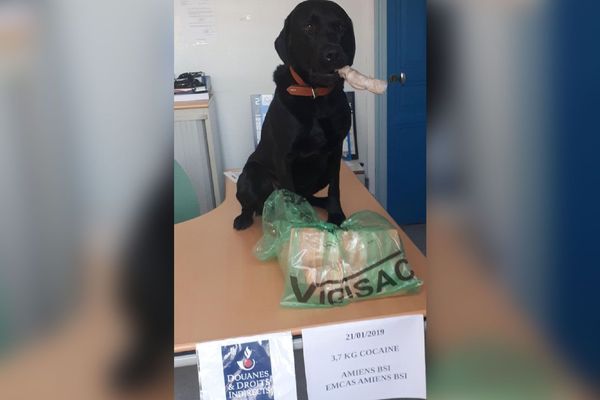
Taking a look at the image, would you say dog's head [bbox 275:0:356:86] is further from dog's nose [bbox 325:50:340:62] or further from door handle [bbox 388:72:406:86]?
door handle [bbox 388:72:406:86]

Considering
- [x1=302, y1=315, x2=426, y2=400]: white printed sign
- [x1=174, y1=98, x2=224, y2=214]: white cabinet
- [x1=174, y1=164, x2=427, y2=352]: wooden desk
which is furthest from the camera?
[x1=174, y1=98, x2=224, y2=214]: white cabinet

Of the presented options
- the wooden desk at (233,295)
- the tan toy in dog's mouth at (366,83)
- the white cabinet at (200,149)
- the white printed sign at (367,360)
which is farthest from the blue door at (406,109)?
the white printed sign at (367,360)

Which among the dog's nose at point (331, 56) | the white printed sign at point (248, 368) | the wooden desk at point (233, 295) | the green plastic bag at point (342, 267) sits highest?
the dog's nose at point (331, 56)

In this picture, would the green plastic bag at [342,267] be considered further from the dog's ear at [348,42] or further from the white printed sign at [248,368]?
the dog's ear at [348,42]

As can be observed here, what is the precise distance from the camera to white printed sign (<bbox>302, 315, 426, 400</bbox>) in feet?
2.32

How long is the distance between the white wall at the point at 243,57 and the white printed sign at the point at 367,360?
2185mm

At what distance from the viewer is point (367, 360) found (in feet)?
2.37

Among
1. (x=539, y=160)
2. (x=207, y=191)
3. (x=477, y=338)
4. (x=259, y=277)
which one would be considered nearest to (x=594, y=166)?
(x=539, y=160)

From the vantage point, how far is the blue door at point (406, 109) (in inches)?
105

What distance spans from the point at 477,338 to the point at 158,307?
0.25 meters

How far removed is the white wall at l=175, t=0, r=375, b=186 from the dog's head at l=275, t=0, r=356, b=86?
157cm

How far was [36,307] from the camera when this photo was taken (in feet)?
0.83

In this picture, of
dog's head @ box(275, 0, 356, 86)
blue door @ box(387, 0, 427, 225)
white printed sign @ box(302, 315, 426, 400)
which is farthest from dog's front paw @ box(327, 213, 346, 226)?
blue door @ box(387, 0, 427, 225)

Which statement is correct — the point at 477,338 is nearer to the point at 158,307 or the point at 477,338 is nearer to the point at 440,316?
the point at 440,316
